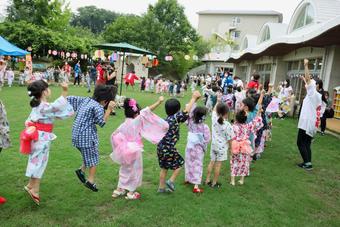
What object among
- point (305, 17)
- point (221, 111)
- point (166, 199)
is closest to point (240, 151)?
point (221, 111)

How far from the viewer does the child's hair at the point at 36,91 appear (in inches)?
135

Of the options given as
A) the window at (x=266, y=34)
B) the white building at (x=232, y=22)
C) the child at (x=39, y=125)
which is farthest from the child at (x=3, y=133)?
the white building at (x=232, y=22)

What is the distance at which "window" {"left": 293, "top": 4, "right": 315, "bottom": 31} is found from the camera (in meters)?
15.8

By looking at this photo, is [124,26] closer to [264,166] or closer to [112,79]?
[112,79]

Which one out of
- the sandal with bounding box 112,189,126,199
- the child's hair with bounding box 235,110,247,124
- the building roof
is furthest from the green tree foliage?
the sandal with bounding box 112,189,126,199

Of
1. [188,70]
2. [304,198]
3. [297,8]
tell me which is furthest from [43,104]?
[188,70]

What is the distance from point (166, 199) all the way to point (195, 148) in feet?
2.58

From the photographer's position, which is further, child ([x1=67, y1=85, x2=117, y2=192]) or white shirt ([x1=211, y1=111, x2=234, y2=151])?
white shirt ([x1=211, y1=111, x2=234, y2=151])

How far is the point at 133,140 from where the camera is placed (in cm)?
397

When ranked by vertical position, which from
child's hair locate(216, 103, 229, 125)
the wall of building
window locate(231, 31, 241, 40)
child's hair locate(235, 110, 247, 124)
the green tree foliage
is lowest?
child's hair locate(235, 110, 247, 124)

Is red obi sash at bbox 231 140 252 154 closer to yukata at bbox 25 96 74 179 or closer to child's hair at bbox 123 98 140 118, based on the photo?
child's hair at bbox 123 98 140 118

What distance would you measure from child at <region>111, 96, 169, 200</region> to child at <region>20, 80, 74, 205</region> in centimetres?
72

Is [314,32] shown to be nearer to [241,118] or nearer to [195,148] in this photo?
[241,118]

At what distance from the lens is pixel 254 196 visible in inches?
174
